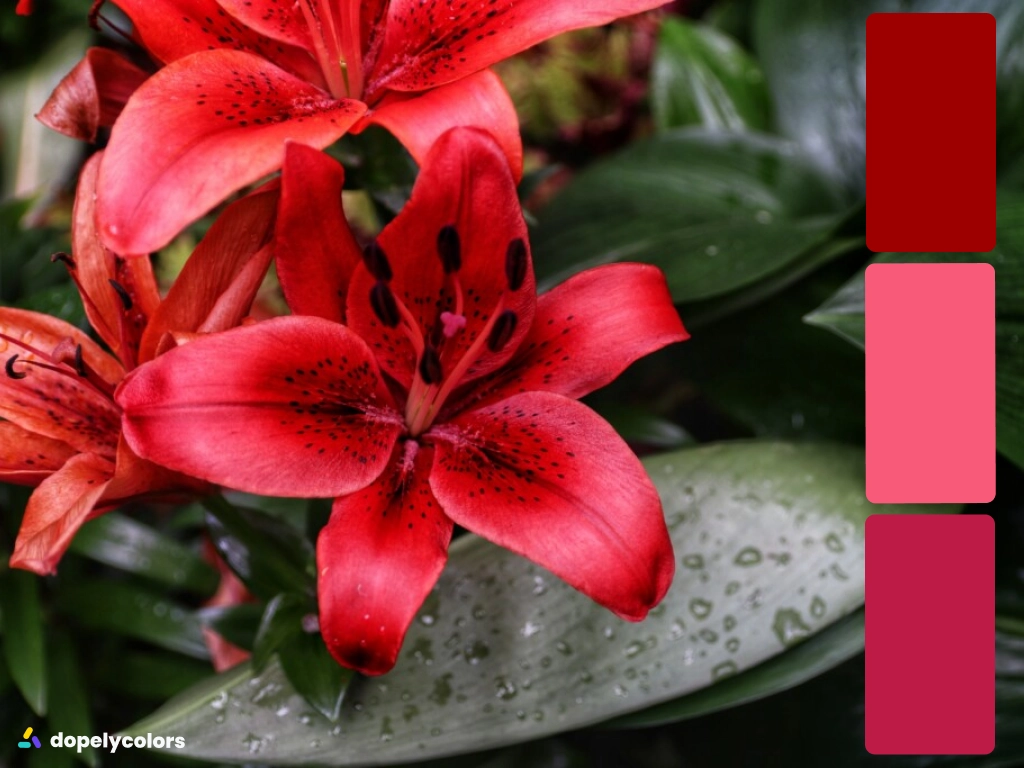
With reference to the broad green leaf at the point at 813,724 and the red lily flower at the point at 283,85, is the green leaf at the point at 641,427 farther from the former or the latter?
the red lily flower at the point at 283,85

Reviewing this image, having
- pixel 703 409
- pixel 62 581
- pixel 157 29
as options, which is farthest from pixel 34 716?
pixel 703 409

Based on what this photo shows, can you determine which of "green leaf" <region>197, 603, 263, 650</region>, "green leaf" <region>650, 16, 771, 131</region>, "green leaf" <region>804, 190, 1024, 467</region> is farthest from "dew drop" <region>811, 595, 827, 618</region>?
"green leaf" <region>650, 16, 771, 131</region>

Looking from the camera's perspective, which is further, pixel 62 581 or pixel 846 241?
pixel 62 581

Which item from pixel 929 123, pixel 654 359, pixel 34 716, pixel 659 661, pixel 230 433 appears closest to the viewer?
pixel 230 433

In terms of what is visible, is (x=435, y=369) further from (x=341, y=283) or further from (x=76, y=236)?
(x=76, y=236)

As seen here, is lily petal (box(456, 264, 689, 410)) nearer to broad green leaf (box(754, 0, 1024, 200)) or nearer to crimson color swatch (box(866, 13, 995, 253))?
crimson color swatch (box(866, 13, 995, 253))

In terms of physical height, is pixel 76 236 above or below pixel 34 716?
above

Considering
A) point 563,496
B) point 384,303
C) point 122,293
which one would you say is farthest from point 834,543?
point 122,293
